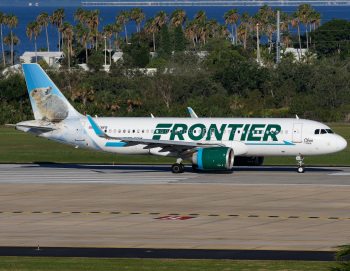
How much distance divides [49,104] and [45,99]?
57 cm

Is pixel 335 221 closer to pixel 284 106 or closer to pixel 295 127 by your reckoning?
pixel 295 127

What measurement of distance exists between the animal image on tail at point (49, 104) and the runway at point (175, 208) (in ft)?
13.9

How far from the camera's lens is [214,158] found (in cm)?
5066

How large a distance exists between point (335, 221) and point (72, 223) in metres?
11.9

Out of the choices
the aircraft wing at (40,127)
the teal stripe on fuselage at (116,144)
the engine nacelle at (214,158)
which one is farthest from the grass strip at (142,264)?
the aircraft wing at (40,127)

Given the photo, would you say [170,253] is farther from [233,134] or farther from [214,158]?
[233,134]

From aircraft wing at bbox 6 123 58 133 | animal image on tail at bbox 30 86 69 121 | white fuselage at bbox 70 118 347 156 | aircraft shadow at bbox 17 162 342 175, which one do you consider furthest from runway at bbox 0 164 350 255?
animal image on tail at bbox 30 86 69 121

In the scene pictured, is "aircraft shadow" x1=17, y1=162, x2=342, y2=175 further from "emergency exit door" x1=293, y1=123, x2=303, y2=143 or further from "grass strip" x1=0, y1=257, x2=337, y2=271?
"grass strip" x1=0, y1=257, x2=337, y2=271

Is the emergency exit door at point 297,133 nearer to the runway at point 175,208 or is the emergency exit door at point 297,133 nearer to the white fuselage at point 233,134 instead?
the white fuselage at point 233,134

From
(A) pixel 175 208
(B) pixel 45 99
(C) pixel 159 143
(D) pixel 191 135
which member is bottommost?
(A) pixel 175 208

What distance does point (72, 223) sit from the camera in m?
33.0

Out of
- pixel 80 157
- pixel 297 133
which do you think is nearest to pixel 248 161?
pixel 297 133

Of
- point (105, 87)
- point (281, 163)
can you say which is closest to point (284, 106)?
point (105, 87)

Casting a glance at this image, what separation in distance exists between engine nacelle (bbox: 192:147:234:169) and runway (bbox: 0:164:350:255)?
953 millimetres
